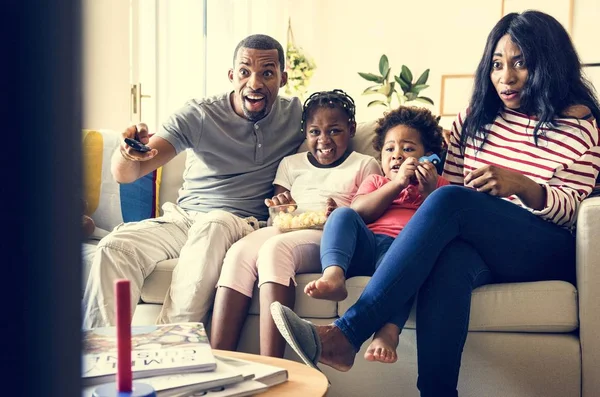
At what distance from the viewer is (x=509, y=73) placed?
181 centimetres

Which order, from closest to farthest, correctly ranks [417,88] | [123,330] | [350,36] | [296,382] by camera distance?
[123,330] < [296,382] < [417,88] < [350,36]

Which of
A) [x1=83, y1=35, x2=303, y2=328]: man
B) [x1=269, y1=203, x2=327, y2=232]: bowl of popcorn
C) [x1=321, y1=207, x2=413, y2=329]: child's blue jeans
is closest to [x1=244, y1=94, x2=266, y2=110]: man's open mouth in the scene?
[x1=83, y1=35, x2=303, y2=328]: man

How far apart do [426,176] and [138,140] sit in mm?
785

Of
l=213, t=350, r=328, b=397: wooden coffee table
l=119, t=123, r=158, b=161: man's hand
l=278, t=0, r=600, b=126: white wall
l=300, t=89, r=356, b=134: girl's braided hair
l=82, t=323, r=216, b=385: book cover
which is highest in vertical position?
l=278, t=0, r=600, b=126: white wall

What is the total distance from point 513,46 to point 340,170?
0.61 metres

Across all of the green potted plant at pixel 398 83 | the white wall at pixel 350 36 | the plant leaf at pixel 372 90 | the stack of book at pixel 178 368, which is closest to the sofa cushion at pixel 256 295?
the stack of book at pixel 178 368

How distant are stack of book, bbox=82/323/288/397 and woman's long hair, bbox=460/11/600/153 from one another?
1110mm

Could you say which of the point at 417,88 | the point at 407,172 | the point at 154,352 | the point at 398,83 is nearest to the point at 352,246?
the point at 407,172

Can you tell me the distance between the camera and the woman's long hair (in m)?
1.76

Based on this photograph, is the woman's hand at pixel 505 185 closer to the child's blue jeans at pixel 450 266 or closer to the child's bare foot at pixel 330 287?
the child's blue jeans at pixel 450 266

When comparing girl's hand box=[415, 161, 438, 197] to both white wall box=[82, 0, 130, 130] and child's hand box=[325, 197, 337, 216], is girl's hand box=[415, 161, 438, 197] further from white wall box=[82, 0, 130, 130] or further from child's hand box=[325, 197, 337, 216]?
white wall box=[82, 0, 130, 130]

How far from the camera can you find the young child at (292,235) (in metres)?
1.67

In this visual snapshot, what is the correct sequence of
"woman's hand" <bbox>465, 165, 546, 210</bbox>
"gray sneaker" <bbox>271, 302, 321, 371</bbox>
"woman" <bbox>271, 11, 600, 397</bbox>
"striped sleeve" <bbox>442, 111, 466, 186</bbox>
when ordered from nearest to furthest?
"gray sneaker" <bbox>271, 302, 321, 371</bbox>
"woman" <bbox>271, 11, 600, 397</bbox>
"woman's hand" <bbox>465, 165, 546, 210</bbox>
"striped sleeve" <bbox>442, 111, 466, 186</bbox>

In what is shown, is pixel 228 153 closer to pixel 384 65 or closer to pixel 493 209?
pixel 493 209
